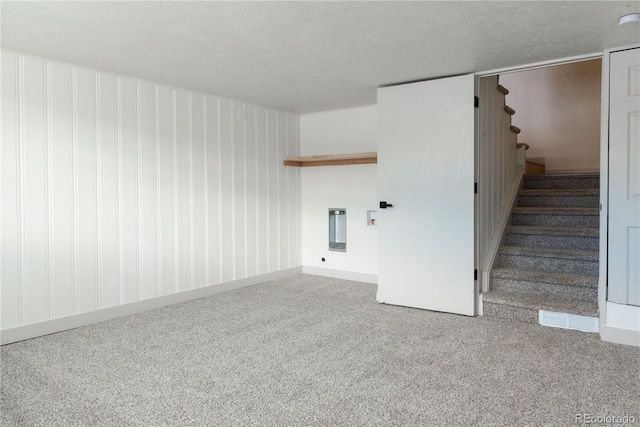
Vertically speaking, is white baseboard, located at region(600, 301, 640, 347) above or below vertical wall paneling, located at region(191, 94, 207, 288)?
below

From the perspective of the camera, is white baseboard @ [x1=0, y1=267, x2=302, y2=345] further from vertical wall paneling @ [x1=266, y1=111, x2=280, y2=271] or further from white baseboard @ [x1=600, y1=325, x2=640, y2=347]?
white baseboard @ [x1=600, y1=325, x2=640, y2=347]

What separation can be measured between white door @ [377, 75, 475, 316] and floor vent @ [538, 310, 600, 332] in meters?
0.58

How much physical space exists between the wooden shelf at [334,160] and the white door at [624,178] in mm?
2277

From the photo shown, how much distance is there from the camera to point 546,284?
3.66 metres

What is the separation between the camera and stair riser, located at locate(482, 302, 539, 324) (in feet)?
11.4

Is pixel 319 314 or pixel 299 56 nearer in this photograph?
pixel 299 56

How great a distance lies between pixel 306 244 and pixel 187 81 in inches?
105

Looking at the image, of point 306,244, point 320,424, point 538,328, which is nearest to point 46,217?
point 320,424

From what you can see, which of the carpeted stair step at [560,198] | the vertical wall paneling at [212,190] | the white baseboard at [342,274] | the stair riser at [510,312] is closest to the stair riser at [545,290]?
the stair riser at [510,312]

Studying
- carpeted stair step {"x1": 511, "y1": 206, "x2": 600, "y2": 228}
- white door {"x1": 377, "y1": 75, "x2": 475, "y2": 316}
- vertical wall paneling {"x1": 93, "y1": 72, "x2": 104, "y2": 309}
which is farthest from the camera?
carpeted stair step {"x1": 511, "y1": 206, "x2": 600, "y2": 228}

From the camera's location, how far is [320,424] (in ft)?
6.45

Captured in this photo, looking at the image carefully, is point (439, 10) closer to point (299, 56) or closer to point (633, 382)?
point (299, 56)

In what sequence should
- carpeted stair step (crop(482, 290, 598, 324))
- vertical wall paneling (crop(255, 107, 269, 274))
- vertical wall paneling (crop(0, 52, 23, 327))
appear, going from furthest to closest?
vertical wall paneling (crop(255, 107, 269, 274))
carpeted stair step (crop(482, 290, 598, 324))
vertical wall paneling (crop(0, 52, 23, 327))

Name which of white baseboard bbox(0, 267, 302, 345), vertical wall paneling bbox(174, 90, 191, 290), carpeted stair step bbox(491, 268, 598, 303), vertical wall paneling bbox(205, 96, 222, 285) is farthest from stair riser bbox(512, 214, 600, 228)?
vertical wall paneling bbox(174, 90, 191, 290)
